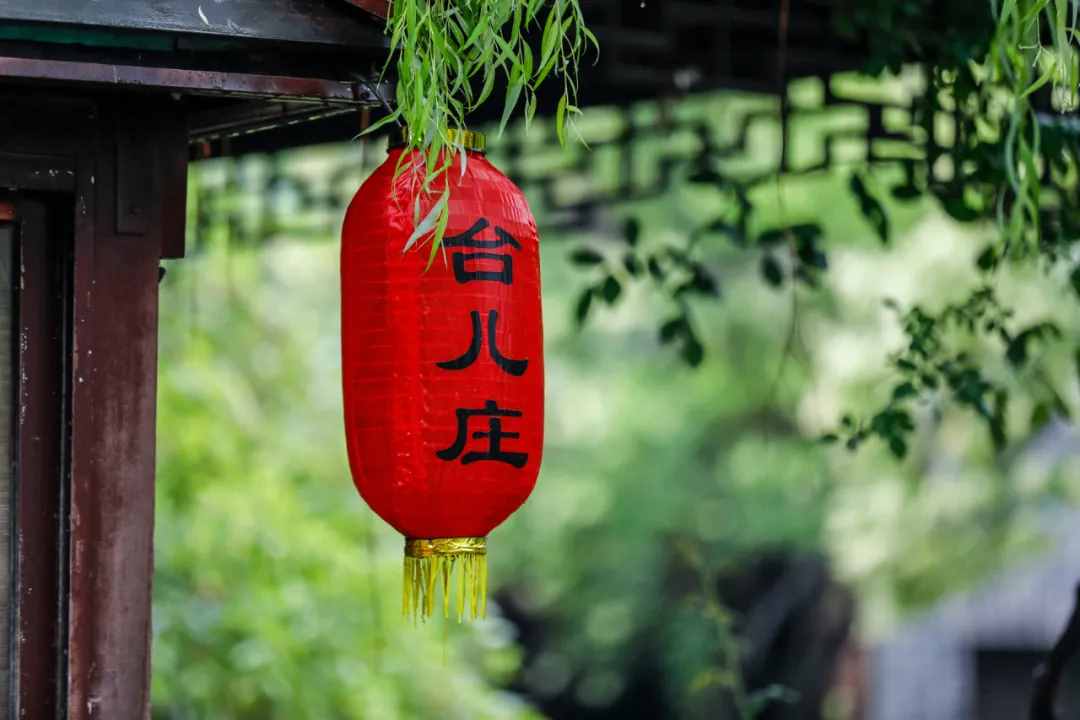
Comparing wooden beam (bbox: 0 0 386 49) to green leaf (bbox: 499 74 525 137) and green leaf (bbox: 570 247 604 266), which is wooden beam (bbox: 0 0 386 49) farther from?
green leaf (bbox: 570 247 604 266)

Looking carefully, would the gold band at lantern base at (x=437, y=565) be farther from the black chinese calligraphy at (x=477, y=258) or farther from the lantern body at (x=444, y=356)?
the black chinese calligraphy at (x=477, y=258)

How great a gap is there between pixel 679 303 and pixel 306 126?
131 centimetres

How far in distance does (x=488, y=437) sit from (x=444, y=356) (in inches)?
6.8

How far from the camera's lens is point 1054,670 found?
15.5 feet

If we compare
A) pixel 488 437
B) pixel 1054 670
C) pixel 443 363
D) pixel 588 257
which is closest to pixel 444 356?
pixel 443 363

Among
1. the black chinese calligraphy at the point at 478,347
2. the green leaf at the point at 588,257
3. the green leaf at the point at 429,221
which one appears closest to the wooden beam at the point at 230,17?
the green leaf at the point at 429,221

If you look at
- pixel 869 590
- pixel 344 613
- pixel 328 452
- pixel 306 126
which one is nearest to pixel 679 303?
pixel 306 126

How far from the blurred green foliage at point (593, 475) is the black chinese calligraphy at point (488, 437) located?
1.44 m

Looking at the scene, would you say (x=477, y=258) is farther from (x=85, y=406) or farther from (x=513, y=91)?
(x=85, y=406)

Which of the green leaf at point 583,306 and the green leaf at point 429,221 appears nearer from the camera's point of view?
the green leaf at point 429,221

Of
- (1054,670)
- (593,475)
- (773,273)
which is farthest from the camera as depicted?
(593,475)

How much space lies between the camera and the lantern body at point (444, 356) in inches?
123

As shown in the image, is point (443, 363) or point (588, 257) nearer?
point (443, 363)

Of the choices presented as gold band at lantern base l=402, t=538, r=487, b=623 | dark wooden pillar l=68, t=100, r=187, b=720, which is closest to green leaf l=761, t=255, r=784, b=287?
gold band at lantern base l=402, t=538, r=487, b=623
